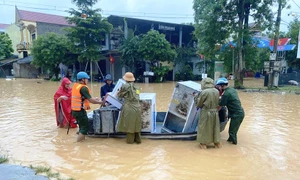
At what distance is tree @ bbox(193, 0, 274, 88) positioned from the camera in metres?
15.0

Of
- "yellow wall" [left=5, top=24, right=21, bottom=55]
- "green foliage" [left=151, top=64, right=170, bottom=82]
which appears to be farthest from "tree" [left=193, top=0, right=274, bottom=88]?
"yellow wall" [left=5, top=24, right=21, bottom=55]

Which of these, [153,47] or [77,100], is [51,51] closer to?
[153,47]

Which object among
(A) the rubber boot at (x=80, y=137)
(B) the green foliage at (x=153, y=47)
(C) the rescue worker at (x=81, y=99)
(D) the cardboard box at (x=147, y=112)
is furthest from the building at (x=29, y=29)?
(D) the cardboard box at (x=147, y=112)

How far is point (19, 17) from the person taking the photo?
109 feet

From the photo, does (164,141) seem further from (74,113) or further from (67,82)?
(67,82)

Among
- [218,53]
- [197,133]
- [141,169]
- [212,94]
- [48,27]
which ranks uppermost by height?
[48,27]

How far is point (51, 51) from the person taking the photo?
23.7m

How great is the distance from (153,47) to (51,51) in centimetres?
1135

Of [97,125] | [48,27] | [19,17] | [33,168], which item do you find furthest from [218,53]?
[19,17]

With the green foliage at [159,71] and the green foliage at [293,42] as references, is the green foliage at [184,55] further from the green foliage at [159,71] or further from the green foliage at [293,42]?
the green foliage at [293,42]

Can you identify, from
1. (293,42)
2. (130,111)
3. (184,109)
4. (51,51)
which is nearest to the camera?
(130,111)

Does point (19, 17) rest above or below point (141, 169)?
above

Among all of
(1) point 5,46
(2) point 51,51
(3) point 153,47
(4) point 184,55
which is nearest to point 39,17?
(1) point 5,46

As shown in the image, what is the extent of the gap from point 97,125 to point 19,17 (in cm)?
3575
